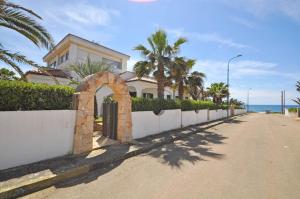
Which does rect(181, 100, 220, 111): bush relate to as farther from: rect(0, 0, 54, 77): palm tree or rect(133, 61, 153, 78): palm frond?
rect(0, 0, 54, 77): palm tree

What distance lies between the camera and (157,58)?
570 inches

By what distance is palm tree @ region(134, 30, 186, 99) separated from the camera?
1445 cm

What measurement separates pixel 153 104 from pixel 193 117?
7263 mm

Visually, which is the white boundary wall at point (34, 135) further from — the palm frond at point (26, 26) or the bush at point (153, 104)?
the bush at point (153, 104)

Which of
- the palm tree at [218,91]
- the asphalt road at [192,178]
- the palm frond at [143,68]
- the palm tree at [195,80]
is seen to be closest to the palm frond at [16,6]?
the asphalt road at [192,178]

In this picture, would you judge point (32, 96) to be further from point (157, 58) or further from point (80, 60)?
point (80, 60)

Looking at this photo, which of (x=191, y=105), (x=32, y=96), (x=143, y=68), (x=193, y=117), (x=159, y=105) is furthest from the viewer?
(x=193, y=117)

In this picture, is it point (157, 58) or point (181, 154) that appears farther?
point (157, 58)

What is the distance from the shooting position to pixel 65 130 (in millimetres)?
6883

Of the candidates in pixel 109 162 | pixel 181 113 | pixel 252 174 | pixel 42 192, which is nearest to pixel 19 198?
pixel 42 192

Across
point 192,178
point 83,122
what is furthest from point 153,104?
point 192,178

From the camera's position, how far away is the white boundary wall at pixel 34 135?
5.46 m

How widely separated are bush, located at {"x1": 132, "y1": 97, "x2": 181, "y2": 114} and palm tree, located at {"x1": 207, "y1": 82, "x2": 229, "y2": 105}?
21.8m

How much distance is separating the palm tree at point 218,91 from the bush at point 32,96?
31.5 m
